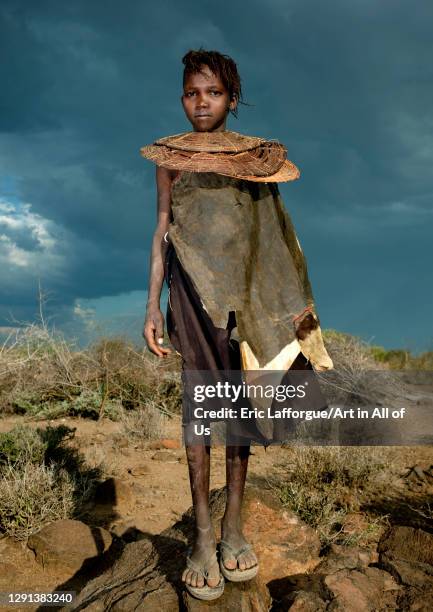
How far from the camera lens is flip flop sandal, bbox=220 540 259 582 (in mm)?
2879

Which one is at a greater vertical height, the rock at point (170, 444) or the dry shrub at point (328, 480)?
the rock at point (170, 444)

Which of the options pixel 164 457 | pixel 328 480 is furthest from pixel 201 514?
pixel 164 457

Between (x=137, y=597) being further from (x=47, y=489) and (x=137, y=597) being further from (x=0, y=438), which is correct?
(x=0, y=438)

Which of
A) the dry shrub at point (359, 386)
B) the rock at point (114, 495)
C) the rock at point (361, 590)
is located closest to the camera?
the rock at point (361, 590)

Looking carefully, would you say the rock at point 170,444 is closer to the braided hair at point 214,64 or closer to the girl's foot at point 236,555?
the girl's foot at point 236,555

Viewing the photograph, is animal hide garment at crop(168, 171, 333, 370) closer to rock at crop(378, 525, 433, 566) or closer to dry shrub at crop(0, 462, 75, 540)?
rock at crop(378, 525, 433, 566)

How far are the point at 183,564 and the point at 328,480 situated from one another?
9.59 feet

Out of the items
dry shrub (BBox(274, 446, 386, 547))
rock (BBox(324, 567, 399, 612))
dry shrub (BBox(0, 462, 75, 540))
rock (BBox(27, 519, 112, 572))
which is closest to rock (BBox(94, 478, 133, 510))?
dry shrub (BBox(0, 462, 75, 540))

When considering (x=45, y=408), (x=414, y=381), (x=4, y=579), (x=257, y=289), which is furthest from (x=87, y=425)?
(x=257, y=289)

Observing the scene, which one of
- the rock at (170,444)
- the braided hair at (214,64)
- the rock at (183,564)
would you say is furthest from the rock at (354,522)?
the braided hair at (214,64)

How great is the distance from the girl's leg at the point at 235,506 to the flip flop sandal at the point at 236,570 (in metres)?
0.01

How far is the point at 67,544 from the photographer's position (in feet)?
14.7

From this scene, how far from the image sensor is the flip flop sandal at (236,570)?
2879 mm

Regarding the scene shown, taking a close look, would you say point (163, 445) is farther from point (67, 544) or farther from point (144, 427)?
point (67, 544)
